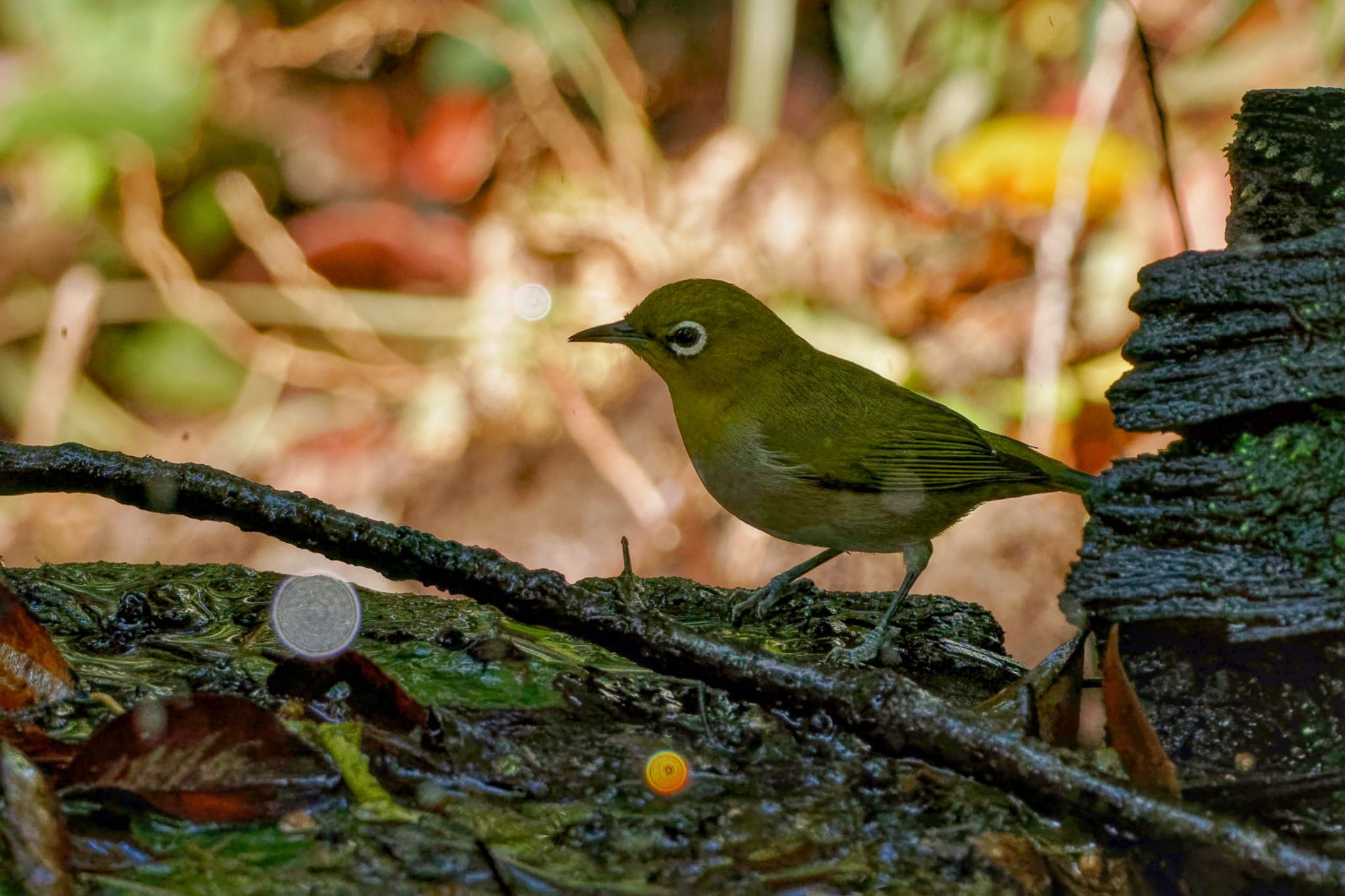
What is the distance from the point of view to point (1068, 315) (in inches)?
260

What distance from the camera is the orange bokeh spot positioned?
7.37ft

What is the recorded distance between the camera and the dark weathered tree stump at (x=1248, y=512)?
7.14ft

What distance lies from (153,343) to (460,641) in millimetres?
5273

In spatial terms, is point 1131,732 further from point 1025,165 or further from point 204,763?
point 1025,165

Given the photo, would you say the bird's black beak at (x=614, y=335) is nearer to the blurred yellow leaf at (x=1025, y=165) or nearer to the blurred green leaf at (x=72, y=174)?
the blurred yellow leaf at (x=1025, y=165)

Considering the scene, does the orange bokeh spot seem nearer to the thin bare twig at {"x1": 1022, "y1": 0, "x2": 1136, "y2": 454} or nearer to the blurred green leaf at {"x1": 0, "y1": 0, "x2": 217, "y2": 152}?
the thin bare twig at {"x1": 1022, "y1": 0, "x2": 1136, "y2": 454}

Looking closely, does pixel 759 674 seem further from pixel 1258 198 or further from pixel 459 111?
pixel 459 111

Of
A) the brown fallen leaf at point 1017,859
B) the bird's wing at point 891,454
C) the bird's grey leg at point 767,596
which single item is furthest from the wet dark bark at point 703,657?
the bird's wing at point 891,454

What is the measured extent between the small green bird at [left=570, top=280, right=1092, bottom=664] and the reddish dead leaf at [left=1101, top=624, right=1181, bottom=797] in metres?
1.47

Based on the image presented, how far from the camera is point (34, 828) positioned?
5.91 feet

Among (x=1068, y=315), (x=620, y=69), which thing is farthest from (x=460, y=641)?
(x=620, y=69)

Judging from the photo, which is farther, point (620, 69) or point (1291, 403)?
point (620, 69)

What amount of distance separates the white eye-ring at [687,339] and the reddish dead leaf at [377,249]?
3847 millimetres

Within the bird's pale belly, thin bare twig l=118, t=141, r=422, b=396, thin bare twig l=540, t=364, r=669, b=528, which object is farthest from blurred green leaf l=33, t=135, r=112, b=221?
the bird's pale belly
